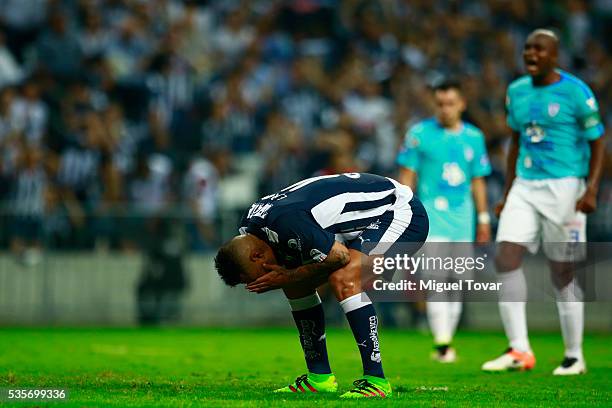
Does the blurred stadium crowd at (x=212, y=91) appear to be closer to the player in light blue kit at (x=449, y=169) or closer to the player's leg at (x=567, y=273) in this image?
the player in light blue kit at (x=449, y=169)

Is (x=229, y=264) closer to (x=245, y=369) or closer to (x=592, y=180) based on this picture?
(x=245, y=369)

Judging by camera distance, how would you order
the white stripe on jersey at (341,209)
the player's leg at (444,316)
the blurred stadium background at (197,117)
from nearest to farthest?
the white stripe on jersey at (341,209) → the player's leg at (444,316) → the blurred stadium background at (197,117)

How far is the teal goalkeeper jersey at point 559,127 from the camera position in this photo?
34.4 feet

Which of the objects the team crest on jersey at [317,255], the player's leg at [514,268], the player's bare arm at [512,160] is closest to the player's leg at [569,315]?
the player's leg at [514,268]

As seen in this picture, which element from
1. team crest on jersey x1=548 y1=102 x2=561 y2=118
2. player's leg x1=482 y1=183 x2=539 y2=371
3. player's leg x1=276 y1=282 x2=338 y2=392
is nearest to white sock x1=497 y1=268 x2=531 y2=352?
player's leg x1=482 y1=183 x2=539 y2=371

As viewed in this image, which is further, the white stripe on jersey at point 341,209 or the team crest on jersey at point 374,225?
the team crest on jersey at point 374,225

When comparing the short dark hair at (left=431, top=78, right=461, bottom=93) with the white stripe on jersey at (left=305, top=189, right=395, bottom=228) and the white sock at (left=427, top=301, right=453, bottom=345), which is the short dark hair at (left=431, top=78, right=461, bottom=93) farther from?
the white stripe on jersey at (left=305, top=189, right=395, bottom=228)

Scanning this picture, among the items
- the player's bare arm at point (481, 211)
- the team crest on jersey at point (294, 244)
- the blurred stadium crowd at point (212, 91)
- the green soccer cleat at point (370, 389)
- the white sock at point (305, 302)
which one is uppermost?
the blurred stadium crowd at point (212, 91)

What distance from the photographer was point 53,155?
17.8 m

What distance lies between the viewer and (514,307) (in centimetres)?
1084

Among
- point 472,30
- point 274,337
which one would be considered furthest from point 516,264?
point 472,30

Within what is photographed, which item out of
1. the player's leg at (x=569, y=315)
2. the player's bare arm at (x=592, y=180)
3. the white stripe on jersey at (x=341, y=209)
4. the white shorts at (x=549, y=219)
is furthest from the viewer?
the white shorts at (x=549, y=219)

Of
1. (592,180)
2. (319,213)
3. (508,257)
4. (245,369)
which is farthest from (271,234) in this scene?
(592,180)

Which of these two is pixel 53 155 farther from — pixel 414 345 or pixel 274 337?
pixel 414 345
